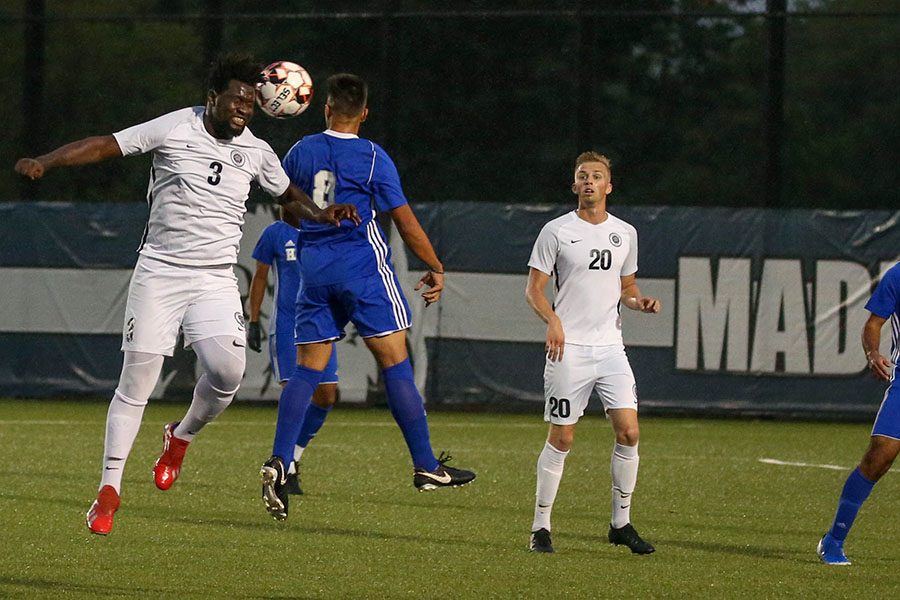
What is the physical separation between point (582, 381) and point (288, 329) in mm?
3425

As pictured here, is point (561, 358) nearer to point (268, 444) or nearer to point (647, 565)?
point (647, 565)

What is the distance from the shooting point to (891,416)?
29.7ft

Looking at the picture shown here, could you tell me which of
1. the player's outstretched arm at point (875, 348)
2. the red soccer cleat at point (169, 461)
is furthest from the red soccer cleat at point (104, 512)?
the player's outstretched arm at point (875, 348)

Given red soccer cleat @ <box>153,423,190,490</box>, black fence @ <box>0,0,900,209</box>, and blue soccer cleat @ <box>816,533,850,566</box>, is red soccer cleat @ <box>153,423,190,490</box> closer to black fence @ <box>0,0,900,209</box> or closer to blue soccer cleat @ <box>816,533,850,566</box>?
blue soccer cleat @ <box>816,533,850,566</box>

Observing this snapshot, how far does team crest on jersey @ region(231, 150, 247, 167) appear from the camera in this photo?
344 inches

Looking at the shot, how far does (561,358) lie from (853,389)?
395 inches

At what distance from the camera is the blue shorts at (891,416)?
905 centimetres

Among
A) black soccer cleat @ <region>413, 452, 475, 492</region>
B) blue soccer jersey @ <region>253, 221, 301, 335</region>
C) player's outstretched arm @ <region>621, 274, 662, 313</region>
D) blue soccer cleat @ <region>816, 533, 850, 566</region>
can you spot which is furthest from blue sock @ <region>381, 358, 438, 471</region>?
blue soccer jersey @ <region>253, 221, 301, 335</region>

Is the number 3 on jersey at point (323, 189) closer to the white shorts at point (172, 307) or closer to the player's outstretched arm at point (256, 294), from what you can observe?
the white shorts at point (172, 307)

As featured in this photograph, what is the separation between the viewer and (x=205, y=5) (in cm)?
2258

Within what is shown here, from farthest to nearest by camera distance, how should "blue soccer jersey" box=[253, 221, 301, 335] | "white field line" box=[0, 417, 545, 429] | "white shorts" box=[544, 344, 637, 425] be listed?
"white field line" box=[0, 417, 545, 429] → "blue soccer jersey" box=[253, 221, 301, 335] → "white shorts" box=[544, 344, 637, 425]

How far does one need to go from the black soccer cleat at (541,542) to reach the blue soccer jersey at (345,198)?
1.72 meters

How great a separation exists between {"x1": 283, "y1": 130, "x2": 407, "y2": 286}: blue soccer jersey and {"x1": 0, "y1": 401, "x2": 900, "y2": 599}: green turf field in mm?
1569

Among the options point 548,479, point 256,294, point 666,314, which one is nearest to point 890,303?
point 548,479
